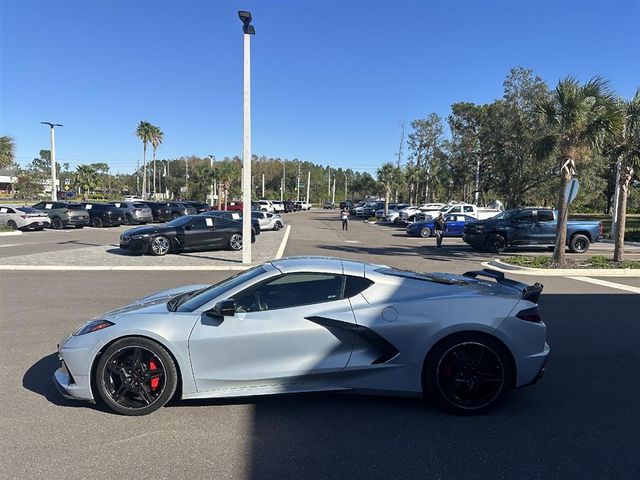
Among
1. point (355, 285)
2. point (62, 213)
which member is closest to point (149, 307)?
point (355, 285)

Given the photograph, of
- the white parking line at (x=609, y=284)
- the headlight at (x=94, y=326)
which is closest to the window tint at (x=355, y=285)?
the headlight at (x=94, y=326)

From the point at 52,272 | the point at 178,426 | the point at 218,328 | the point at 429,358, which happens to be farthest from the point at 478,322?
the point at 52,272

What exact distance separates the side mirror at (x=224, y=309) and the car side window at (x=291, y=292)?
138 mm

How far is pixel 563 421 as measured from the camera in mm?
4191

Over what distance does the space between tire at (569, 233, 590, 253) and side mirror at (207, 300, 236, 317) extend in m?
18.8

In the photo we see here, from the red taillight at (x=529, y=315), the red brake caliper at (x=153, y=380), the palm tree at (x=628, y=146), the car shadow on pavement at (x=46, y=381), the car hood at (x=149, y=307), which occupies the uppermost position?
the palm tree at (x=628, y=146)

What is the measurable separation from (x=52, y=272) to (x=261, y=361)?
11142mm

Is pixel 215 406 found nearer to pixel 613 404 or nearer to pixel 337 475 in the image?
pixel 337 475

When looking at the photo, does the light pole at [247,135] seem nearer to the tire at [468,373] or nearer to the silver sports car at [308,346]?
the silver sports car at [308,346]

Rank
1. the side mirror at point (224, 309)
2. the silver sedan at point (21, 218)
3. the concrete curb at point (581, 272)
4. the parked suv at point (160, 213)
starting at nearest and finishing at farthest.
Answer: the side mirror at point (224, 309) → the concrete curb at point (581, 272) → the silver sedan at point (21, 218) → the parked suv at point (160, 213)

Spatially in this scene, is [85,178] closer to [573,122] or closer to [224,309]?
[573,122]

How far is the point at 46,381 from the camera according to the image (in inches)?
196

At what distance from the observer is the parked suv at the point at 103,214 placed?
32000mm

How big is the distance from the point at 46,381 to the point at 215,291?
6.92 ft
